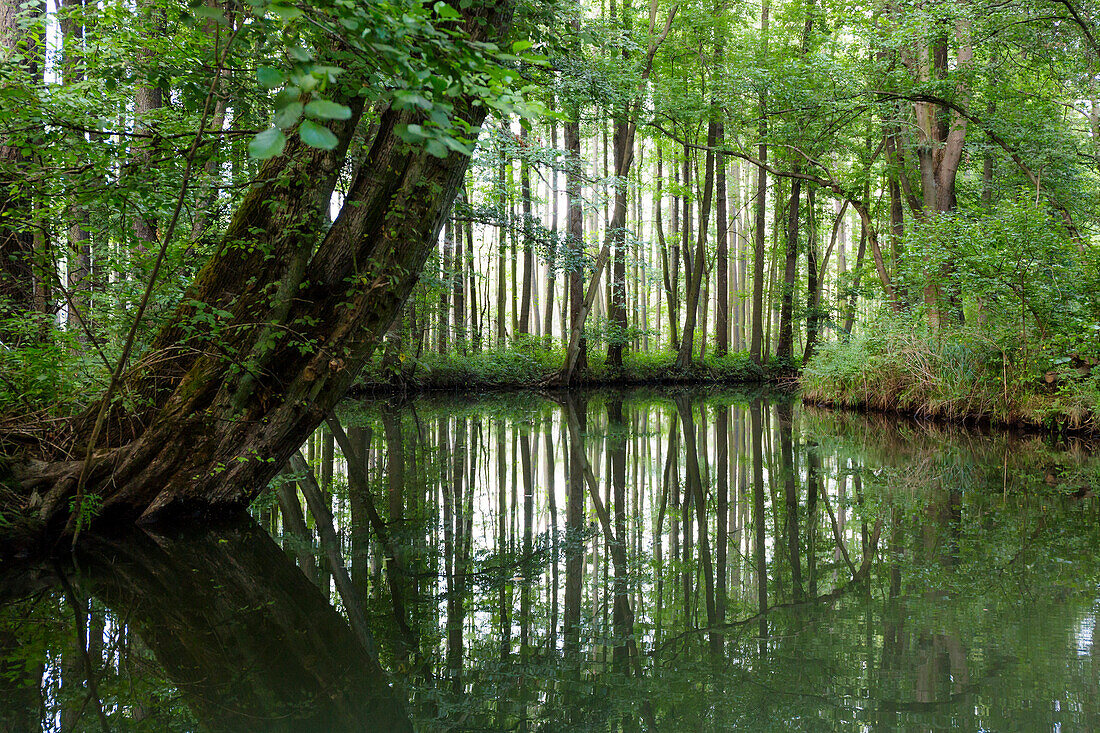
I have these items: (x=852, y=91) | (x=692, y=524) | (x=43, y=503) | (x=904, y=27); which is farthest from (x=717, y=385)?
(x=43, y=503)

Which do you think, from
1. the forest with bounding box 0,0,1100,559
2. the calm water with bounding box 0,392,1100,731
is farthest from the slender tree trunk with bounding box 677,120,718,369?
the calm water with bounding box 0,392,1100,731

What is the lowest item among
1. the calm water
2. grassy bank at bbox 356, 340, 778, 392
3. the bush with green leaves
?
grassy bank at bbox 356, 340, 778, 392

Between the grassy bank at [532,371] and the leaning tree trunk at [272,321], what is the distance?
11.2 meters

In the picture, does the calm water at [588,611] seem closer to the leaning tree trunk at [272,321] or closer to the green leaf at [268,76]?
the leaning tree trunk at [272,321]

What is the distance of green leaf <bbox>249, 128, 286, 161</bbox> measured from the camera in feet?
4.41

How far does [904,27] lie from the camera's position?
33.2 feet

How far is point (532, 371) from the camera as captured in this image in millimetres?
18797

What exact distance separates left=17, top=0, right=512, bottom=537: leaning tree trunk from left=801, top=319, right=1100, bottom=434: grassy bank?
7.17m

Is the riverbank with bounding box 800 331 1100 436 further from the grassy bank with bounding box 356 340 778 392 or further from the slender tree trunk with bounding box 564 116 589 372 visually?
the grassy bank with bounding box 356 340 778 392

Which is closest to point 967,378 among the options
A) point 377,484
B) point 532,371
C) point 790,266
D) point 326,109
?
point 377,484

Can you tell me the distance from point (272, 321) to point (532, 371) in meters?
14.9

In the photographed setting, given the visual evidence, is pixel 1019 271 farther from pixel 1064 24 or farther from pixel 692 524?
pixel 692 524

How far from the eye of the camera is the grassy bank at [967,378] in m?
8.38

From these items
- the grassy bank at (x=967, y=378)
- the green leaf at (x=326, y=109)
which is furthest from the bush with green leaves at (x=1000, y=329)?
the green leaf at (x=326, y=109)
